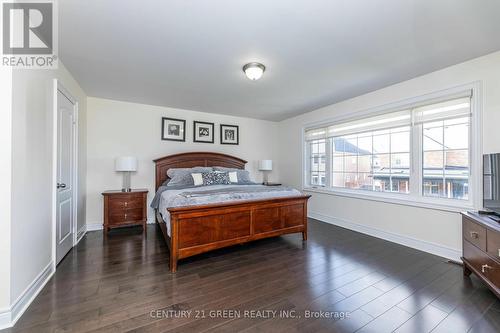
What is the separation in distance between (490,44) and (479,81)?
43cm

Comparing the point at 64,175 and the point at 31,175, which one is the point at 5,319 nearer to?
the point at 31,175

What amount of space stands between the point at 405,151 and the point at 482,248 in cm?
169

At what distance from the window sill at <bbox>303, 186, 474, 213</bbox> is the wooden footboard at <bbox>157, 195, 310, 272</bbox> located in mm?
1189

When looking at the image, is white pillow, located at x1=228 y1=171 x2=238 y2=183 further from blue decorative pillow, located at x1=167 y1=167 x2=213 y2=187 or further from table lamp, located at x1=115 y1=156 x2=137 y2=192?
table lamp, located at x1=115 y1=156 x2=137 y2=192

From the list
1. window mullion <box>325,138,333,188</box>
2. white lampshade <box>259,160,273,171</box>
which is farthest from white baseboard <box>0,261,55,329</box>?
window mullion <box>325,138,333,188</box>

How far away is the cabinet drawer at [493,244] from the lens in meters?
1.81

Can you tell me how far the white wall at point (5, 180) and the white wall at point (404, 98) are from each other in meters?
4.31

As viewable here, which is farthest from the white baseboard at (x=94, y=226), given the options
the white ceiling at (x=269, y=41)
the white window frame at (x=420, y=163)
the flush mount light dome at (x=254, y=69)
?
the white window frame at (x=420, y=163)

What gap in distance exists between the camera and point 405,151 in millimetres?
3375

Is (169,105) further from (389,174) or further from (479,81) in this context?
(479,81)

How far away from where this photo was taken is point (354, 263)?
2.62 meters

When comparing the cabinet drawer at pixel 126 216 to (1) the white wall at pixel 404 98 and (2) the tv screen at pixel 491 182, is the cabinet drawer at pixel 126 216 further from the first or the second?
(2) the tv screen at pixel 491 182

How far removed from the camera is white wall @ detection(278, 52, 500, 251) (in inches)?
96.2

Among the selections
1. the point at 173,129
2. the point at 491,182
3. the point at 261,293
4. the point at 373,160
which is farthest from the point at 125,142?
the point at 491,182
